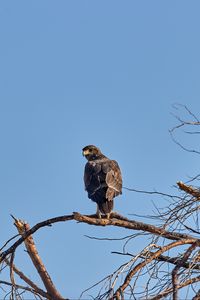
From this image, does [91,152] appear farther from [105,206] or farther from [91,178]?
[105,206]

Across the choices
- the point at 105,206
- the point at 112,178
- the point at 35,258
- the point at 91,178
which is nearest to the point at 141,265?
the point at 35,258

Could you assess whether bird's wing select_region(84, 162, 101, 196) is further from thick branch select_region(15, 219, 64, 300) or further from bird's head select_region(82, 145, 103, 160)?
thick branch select_region(15, 219, 64, 300)

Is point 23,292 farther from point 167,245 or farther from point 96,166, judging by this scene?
point 96,166

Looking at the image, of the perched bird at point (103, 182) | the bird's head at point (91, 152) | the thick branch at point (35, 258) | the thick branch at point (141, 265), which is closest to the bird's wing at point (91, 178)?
the perched bird at point (103, 182)

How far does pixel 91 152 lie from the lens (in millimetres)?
10523

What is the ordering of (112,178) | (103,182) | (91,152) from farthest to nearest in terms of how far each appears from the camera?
(91,152), (112,178), (103,182)

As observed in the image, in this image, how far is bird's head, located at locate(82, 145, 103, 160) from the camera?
10.4 metres

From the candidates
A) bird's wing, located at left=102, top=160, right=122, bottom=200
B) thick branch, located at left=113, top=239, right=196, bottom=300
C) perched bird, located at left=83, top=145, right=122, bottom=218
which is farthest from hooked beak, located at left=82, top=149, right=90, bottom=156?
thick branch, located at left=113, top=239, right=196, bottom=300

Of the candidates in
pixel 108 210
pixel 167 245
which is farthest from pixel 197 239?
pixel 108 210

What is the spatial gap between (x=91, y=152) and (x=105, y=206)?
245 cm

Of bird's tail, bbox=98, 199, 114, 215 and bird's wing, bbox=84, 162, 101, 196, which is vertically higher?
bird's wing, bbox=84, 162, 101, 196

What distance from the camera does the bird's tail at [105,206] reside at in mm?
8009

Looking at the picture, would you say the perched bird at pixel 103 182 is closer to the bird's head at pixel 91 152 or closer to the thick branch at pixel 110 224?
the bird's head at pixel 91 152

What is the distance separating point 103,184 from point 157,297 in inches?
163
